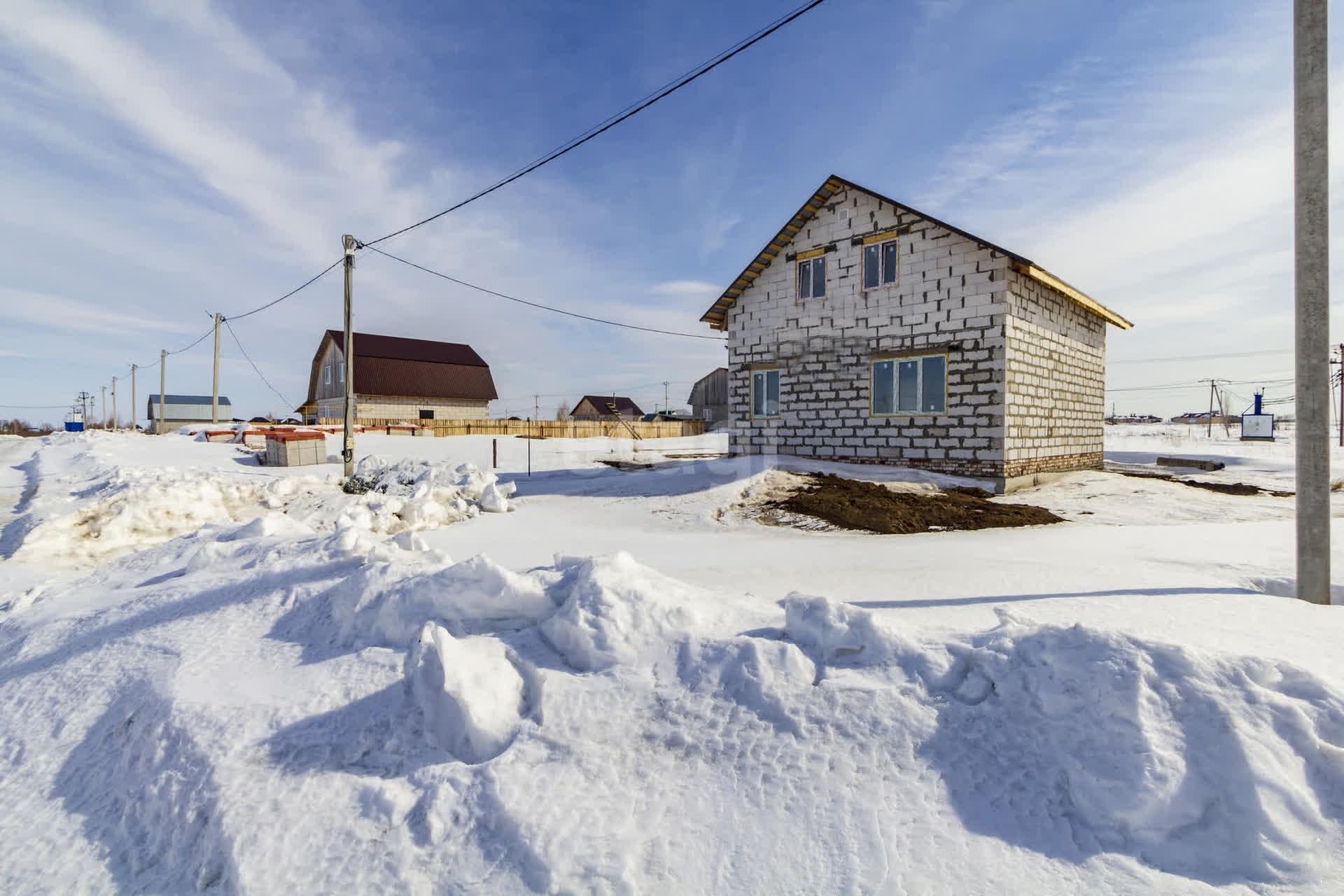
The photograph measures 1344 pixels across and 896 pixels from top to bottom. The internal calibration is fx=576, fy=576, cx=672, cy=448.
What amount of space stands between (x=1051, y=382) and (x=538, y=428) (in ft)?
88.4

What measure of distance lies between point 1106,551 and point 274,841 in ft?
23.7

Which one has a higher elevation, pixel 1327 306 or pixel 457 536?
pixel 1327 306

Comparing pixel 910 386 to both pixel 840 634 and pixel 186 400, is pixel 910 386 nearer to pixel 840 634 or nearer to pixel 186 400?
pixel 840 634

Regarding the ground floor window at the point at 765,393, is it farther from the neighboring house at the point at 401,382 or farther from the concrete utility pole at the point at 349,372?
the neighboring house at the point at 401,382

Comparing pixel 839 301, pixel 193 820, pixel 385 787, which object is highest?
pixel 839 301

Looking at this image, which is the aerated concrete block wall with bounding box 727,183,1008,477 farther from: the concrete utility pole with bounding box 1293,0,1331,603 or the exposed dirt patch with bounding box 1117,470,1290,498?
the concrete utility pole with bounding box 1293,0,1331,603

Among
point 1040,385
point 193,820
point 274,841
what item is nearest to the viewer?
point 274,841

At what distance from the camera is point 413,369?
38844mm

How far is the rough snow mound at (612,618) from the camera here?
305 centimetres

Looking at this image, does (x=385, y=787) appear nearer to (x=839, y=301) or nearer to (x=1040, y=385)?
(x=839, y=301)

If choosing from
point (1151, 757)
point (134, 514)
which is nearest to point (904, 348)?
point (1151, 757)

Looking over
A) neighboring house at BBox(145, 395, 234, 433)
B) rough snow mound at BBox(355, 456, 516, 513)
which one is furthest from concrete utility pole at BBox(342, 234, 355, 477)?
neighboring house at BBox(145, 395, 234, 433)

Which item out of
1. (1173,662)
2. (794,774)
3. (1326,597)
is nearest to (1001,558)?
(1326,597)

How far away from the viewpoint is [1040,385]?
1247 centimetres
